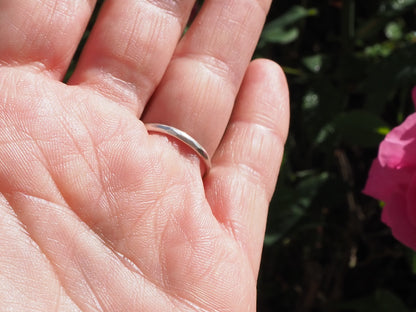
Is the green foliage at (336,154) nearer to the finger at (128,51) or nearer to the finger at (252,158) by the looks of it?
the finger at (252,158)

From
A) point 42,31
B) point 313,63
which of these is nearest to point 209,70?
point 42,31

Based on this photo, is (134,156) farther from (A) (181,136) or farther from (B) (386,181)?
(B) (386,181)

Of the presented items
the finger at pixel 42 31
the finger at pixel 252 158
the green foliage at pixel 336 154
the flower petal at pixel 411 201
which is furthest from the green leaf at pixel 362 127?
the finger at pixel 42 31

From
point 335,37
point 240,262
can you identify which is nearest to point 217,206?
point 240,262

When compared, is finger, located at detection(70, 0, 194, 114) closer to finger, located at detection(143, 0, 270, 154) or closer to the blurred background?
finger, located at detection(143, 0, 270, 154)

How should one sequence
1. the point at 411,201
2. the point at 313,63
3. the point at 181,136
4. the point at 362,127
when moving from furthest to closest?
the point at 313,63 < the point at 362,127 < the point at 181,136 < the point at 411,201

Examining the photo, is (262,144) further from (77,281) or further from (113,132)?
(77,281)
